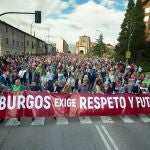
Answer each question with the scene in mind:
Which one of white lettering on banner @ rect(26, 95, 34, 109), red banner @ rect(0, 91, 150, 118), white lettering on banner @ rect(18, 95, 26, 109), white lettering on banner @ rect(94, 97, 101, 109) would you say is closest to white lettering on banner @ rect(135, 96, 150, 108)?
red banner @ rect(0, 91, 150, 118)

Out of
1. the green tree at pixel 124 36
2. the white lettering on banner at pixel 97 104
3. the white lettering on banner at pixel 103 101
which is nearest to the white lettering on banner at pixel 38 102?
the white lettering on banner at pixel 97 104

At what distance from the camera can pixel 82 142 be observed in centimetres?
1023

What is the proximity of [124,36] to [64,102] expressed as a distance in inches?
2112

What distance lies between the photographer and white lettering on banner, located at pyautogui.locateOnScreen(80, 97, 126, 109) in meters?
13.9

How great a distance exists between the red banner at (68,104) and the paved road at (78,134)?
1.07ft

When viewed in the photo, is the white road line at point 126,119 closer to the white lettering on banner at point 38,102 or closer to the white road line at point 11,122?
the white lettering on banner at point 38,102

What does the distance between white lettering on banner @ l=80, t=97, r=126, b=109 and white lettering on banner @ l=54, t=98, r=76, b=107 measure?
381mm

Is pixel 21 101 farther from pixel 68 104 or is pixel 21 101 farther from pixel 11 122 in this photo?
pixel 68 104

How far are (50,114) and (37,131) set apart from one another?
180 centimetres

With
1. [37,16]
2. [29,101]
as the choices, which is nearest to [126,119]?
[29,101]

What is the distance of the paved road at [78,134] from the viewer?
9859 millimetres

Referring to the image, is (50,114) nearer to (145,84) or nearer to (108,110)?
(108,110)

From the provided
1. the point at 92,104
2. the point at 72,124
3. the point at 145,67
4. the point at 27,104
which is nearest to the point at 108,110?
the point at 92,104

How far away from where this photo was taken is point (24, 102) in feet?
43.8
